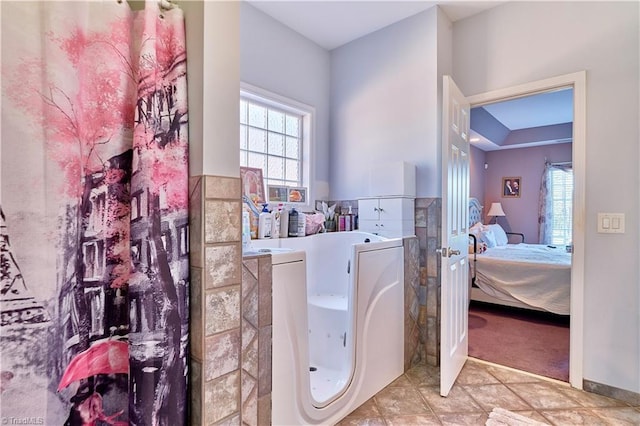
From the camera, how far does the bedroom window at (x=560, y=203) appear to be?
590 centimetres

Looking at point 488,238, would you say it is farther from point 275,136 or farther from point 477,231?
point 275,136

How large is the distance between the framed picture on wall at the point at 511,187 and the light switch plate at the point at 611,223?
16.6 feet

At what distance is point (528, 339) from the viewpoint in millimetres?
2900

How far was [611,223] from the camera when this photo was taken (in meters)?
1.96

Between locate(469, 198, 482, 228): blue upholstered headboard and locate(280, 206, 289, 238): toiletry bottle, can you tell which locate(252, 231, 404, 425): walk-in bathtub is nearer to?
locate(280, 206, 289, 238): toiletry bottle

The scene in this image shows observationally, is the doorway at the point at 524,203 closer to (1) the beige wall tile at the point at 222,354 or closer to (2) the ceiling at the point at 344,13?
(2) the ceiling at the point at 344,13

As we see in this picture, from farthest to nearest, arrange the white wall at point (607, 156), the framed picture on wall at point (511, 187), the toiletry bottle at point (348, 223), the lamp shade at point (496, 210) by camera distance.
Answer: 1. the framed picture on wall at point (511, 187)
2. the lamp shade at point (496, 210)
3. the toiletry bottle at point (348, 223)
4. the white wall at point (607, 156)

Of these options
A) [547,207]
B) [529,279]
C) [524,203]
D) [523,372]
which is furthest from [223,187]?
[524,203]

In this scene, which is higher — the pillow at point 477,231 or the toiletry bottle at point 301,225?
the toiletry bottle at point 301,225

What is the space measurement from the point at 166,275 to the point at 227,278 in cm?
19

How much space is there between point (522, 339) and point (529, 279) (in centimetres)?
80

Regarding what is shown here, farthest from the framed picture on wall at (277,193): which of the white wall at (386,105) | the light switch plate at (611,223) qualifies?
the light switch plate at (611,223)

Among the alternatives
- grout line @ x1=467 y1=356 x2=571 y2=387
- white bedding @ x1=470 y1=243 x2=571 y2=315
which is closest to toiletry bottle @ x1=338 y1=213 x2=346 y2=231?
grout line @ x1=467 y1=356 x2=571 y2=387

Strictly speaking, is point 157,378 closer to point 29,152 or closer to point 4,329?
point 4,329
